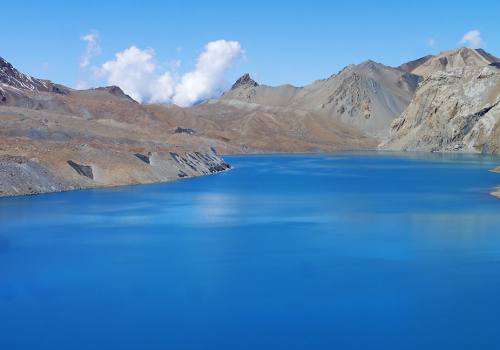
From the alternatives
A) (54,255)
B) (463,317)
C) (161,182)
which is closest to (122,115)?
(161,182)

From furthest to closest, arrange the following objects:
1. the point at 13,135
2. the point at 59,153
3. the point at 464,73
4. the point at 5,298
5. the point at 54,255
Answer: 1. the point at 464,73
2. the point at 13,135
3. the point at 59,153
4. the point at 54,255
5. the point at 5,298

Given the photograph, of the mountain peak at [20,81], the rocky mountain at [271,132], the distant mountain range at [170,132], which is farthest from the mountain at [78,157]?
the rocky mountain at [271,132]

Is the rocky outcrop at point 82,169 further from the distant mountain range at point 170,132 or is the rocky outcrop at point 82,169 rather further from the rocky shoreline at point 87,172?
the distant mountain range at point 170,132

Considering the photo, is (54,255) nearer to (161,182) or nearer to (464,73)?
(161,182)

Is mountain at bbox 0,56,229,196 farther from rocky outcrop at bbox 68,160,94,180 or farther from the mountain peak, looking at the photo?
the mountain peak

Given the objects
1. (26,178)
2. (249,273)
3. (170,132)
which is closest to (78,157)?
(26,178)
